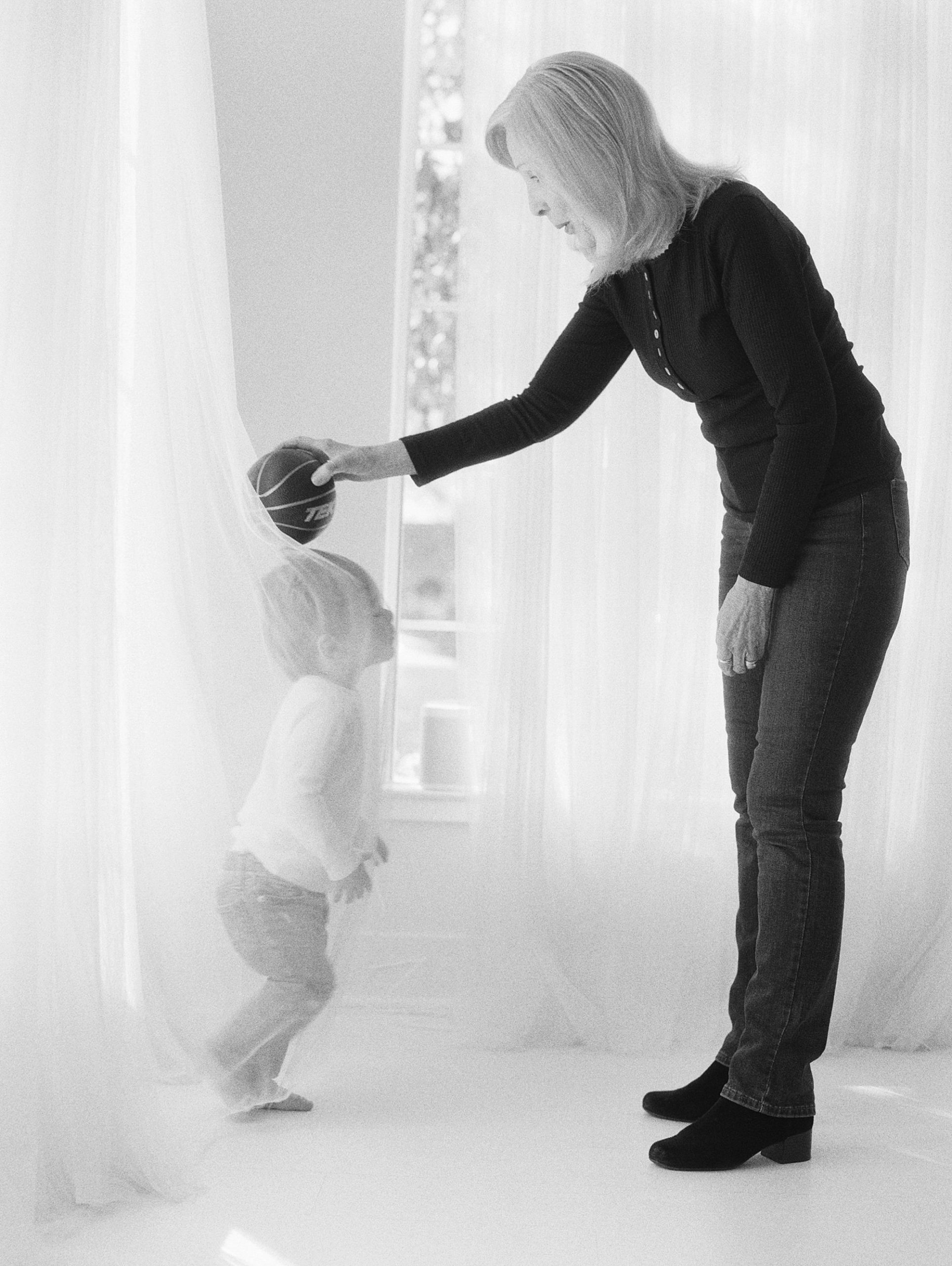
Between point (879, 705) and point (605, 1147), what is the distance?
996mm

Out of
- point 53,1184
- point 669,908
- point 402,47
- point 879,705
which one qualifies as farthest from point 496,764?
point 402,47

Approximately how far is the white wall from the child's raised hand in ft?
2.83

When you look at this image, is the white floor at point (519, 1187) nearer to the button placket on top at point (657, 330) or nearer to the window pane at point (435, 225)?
the button placket on top at point (657, 330)

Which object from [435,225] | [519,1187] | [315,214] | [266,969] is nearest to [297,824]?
[266,969]

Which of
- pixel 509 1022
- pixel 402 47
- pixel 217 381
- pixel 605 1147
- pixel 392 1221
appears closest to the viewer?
pixel 392 1221

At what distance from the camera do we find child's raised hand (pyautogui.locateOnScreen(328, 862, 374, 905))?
1754 mm

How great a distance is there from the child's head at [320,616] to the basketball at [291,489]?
0.22ft

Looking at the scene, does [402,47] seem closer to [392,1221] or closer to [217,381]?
[217,381]

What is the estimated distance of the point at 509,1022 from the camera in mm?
2242

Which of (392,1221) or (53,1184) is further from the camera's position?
(392,1221)

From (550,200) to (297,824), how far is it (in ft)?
2.90

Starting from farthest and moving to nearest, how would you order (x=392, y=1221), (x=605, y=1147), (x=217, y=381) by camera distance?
(x=605, y=1147)
(x=217, y=381)
(x=392, y=1221)

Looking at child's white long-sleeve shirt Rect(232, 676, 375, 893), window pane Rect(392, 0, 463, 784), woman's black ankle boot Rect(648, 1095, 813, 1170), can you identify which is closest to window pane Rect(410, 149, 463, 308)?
window pane Rect(392, 0, 463, 784)

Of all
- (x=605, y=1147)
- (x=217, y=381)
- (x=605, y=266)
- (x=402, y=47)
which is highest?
(x=402, y=47)
